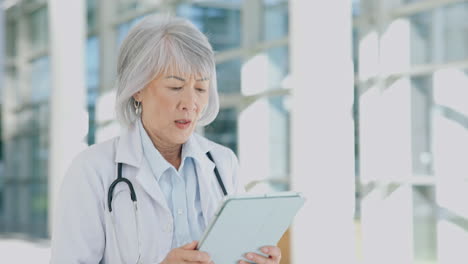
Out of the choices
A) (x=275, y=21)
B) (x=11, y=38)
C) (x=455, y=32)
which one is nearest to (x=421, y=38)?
(x=455, y=32)

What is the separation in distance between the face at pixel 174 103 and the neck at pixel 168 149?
0.03 m

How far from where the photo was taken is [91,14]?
436 inches

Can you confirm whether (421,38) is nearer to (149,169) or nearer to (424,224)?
(424,224)

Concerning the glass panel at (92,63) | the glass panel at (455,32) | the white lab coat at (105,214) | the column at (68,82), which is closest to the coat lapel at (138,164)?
the white lab coat at (105,214)

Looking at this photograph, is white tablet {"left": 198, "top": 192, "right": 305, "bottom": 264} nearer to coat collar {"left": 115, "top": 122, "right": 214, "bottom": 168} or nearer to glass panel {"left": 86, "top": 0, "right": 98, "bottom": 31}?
coat collar {"left": 115, "top": 122, "right": 214, "bottom": 168}

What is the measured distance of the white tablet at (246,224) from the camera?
140cm

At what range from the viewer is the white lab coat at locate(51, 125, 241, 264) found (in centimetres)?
152

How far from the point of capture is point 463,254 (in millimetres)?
4871

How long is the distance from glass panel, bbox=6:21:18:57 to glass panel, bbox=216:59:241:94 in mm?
8356

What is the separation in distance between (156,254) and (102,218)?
158mm

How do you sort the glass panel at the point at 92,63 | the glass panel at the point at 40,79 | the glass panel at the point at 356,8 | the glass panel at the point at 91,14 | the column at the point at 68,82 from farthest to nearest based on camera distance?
the glass panel at the point at 40,79, the glass panel at the point at 91,14, the glass panel at the point at 92,63, the column at the point at 68,82, the glass panel at the point at 356,8

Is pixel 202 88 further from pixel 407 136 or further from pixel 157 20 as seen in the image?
pixel 407 136

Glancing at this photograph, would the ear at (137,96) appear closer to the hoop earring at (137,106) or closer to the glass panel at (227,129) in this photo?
the hoop earring at (137,106)

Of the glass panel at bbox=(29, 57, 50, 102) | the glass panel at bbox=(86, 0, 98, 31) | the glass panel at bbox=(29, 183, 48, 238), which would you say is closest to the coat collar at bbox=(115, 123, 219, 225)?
the glass panel at bbox=(86, 0, 98, 31)
